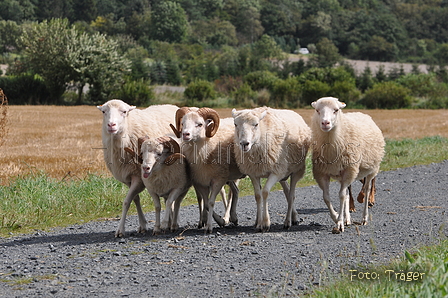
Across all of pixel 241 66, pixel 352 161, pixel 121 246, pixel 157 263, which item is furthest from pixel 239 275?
pixel 241 66

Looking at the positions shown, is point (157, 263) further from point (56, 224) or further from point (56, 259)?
point (56, 224)

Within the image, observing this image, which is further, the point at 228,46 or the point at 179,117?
the point at 228,46

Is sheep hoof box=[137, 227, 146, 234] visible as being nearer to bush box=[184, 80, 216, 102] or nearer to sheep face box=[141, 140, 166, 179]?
sheep face box=[141, 140, 166, 179]

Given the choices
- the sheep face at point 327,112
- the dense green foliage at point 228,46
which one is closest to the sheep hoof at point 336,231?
the sheep face at point 327,112

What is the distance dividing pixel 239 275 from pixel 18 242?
13.5 ft

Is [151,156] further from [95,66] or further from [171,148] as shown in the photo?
[95,66]

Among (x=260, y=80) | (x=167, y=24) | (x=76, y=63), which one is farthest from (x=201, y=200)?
(x=167, y=24)

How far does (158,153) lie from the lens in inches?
385

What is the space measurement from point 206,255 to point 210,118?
2.69 meters

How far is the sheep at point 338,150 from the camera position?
9859 millimetres

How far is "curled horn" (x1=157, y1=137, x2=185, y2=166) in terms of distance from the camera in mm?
9867

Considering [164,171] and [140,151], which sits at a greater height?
[140,151]

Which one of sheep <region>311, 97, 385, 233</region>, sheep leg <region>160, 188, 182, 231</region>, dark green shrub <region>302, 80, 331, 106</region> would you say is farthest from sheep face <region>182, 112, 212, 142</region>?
dark green shrub <region>302, 80, 331, 106</region>

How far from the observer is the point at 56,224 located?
11.1 m
